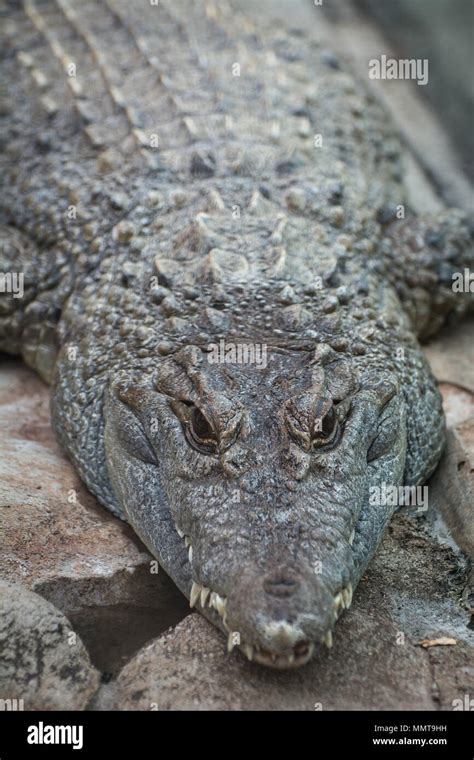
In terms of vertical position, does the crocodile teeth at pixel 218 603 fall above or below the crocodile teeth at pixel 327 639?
above

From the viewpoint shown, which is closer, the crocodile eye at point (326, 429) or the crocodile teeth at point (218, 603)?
the crocodile teeth at point (218, 603)

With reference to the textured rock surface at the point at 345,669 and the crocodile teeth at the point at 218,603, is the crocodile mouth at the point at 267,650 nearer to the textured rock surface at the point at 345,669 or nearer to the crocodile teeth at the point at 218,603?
the crocodile teeth at the point at 218,603

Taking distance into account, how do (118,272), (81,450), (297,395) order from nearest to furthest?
1. (297,395)
2. (81,450)
3. (118,272)

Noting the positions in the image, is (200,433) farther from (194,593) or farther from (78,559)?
(78,559)

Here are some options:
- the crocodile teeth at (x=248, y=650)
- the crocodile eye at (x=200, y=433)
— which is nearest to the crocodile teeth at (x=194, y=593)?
the crocodile teeth at (x=248, y=650)

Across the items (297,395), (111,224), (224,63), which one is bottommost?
(297,395)

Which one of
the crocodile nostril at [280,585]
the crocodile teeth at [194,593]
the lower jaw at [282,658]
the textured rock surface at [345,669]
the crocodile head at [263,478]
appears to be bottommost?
the textured rock surface at [345,669]
